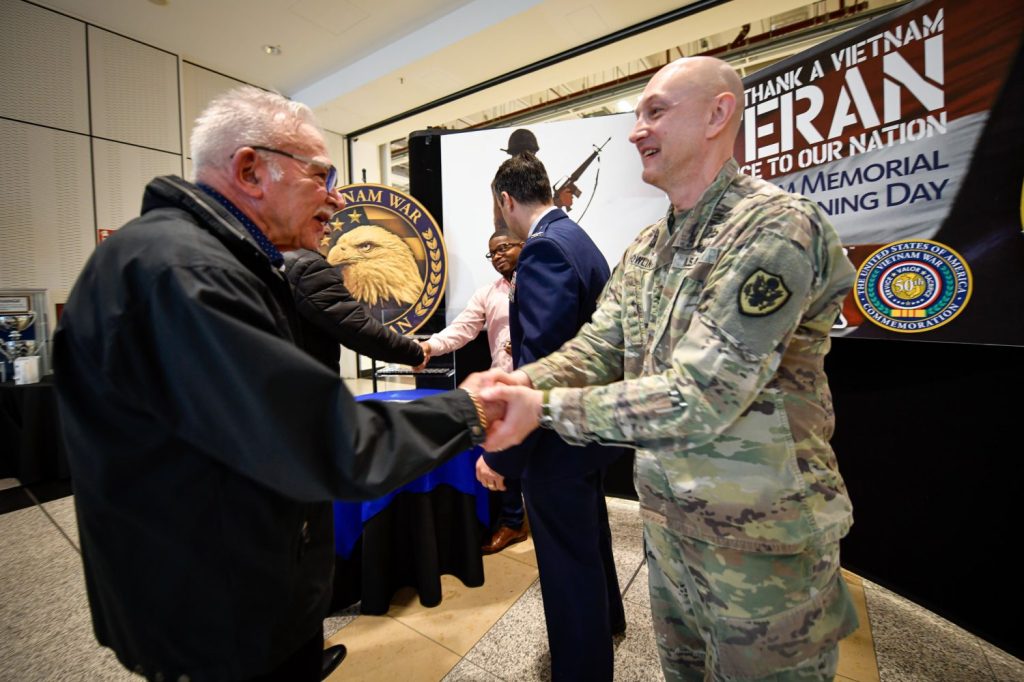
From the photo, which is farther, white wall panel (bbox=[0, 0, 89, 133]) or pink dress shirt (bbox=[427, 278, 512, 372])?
white wall panel (bbox=[0, 0, 89, 133])

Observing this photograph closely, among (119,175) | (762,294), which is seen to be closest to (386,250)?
(762,294)

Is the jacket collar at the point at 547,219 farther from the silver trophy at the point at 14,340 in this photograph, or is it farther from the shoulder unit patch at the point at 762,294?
the silver trophy at the point at 14,340

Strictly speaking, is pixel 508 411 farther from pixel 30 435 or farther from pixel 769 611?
pixel 30 435

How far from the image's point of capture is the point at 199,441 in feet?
2.23

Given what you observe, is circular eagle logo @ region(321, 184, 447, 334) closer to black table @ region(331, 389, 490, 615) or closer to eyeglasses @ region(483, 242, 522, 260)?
eyeglasses @ region(483, 242, 522, 260)

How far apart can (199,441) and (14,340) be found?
4.58m

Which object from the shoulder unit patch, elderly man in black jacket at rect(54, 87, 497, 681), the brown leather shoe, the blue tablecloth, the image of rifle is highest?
the image of rifle

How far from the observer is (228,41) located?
488 centimetres

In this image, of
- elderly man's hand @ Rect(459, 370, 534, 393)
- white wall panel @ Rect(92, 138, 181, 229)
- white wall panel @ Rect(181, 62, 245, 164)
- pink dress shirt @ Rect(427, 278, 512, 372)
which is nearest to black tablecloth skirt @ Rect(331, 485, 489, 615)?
pink dress shirt @ Rect(427, 278, 512, 372)

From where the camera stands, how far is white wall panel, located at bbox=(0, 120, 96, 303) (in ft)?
13.9

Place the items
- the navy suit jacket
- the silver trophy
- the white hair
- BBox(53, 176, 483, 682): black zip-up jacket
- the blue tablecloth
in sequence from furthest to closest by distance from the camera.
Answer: the silver trophy < the blue tablecloth < the navy suit jacket < the white hair < BBox(53, 176, 483, 682): black zip-up jacket

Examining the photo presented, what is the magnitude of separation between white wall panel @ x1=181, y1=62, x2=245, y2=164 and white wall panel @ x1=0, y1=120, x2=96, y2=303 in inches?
43.0


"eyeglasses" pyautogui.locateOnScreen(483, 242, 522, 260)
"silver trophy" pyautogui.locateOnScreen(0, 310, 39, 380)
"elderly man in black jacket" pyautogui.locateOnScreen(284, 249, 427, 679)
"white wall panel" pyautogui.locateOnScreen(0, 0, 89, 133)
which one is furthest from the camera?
"white wall panel" pyautogui.locateOnScreen(0, 0, 89, 133)

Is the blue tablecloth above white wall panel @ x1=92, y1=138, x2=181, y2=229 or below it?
below
